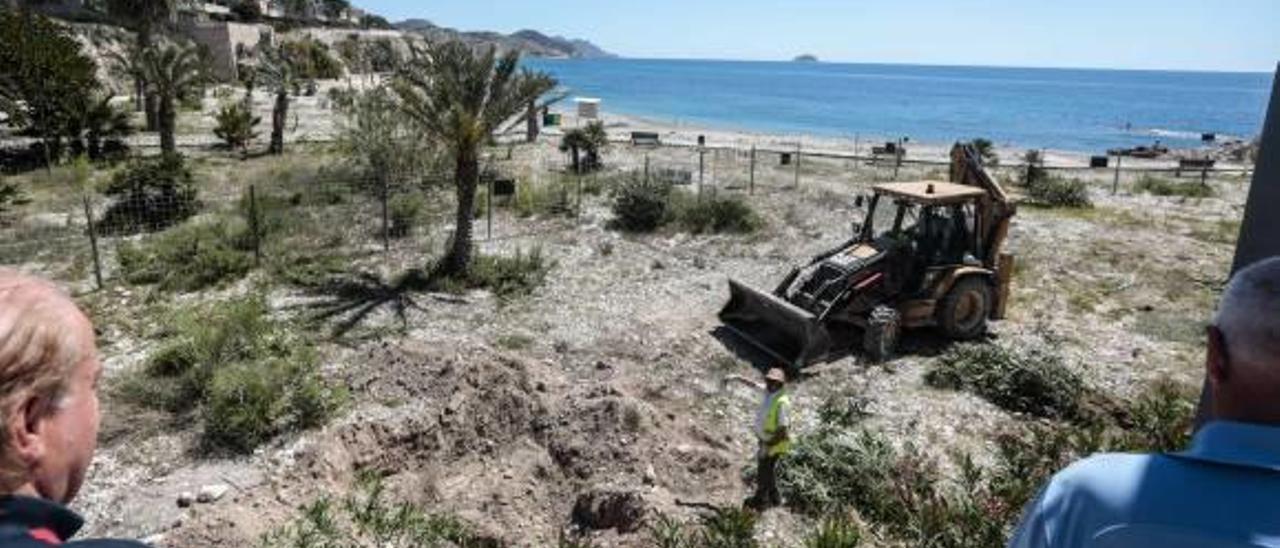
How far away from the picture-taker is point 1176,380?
12.1 m

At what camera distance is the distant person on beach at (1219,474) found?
204 centimetres

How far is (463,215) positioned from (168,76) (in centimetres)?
1856

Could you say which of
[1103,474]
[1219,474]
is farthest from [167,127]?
[1219,474]

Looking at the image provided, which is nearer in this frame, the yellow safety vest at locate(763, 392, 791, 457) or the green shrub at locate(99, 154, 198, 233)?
the yellow safety vest at locate(763, 392, 791, 457)

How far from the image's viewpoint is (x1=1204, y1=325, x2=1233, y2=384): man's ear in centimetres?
220

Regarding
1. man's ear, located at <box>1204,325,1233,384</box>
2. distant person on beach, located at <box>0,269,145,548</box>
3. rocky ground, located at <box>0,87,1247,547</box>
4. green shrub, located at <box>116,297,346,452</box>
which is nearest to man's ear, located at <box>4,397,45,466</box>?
distant person on beach, located at <box>0,269,145,548</box>

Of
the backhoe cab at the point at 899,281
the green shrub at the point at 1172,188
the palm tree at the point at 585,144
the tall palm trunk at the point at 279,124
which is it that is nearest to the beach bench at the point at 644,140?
the palm tree at the point at 585,144

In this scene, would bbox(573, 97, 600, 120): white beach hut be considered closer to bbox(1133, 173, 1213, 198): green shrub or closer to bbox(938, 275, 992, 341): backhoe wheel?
bbox(1133, 173, 1213, 198): green shrub

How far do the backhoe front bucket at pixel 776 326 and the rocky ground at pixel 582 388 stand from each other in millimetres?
331

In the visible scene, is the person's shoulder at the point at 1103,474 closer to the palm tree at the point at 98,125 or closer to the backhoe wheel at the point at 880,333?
the backhoe wheel at the point at 880,333

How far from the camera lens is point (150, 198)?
19812 millimetres

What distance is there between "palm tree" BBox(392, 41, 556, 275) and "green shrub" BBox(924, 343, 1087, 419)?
8.35 meters

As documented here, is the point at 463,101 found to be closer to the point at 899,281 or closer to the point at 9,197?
the point at 899,281

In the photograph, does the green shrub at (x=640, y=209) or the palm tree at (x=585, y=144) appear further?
the palm tree at (x=585, y=144)
